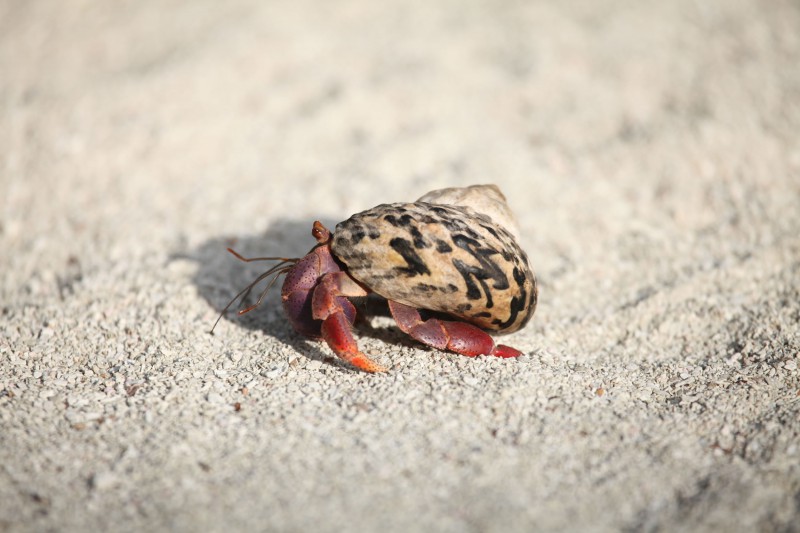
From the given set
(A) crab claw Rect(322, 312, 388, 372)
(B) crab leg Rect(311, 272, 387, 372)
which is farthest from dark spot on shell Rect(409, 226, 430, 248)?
(A) crab claw Rect(322, 312, 388, 372)

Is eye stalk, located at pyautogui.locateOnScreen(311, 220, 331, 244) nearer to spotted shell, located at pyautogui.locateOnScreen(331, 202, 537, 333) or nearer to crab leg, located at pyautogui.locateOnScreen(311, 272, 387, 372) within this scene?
spotted shell, located at pyautogui.locateOnScreen(331, 202, 537, 333)

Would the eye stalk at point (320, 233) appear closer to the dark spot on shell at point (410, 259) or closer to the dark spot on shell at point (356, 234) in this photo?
the dark spot on shell at point (356, 234)

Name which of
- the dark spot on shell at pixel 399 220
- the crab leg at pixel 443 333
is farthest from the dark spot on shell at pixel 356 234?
the crab leg at pixel 443 333

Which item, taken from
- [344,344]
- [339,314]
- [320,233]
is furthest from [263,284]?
[344,344]

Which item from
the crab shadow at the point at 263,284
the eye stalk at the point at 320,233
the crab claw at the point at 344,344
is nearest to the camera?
the crab claw at the point at 344,344

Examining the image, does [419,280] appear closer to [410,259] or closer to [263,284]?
[410,259]

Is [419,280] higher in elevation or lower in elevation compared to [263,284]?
higher

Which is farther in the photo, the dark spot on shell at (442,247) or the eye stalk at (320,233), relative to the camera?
the eye stalk at (320,233)
